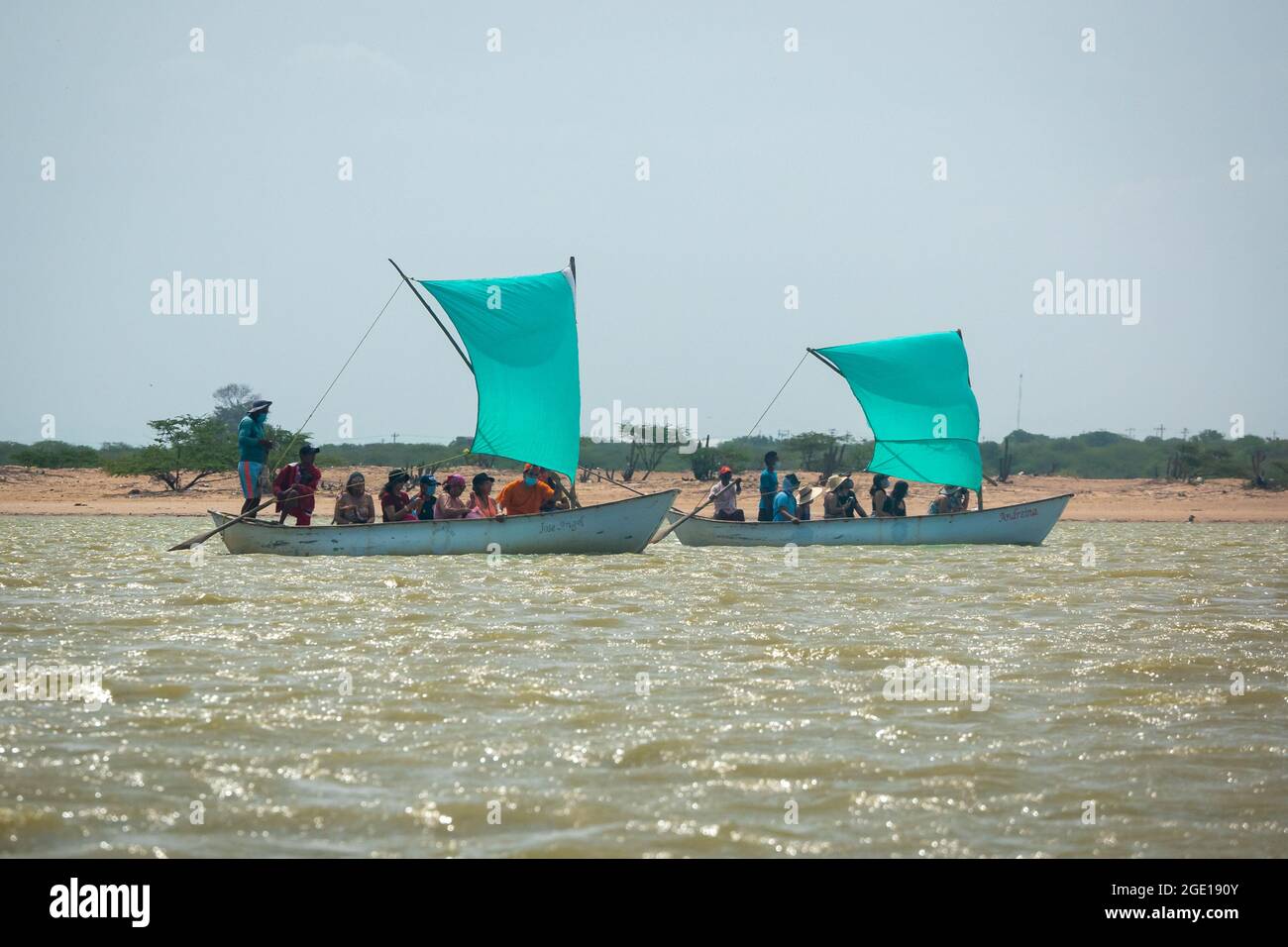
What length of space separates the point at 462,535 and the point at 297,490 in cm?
220

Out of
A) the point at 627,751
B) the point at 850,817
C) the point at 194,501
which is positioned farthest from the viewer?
the point at 194,501

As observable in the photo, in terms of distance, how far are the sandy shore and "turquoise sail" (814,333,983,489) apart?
961 centimetres

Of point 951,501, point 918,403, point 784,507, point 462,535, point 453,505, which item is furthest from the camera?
point 918,403

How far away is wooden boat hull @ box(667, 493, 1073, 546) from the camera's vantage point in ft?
56.3

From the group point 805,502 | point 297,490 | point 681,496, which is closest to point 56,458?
point 681,496

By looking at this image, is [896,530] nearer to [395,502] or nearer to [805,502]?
[805,502]

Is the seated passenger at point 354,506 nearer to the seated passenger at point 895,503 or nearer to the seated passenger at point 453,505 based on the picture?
the seated passenger at point 453,505

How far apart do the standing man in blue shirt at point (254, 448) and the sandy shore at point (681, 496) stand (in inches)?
494

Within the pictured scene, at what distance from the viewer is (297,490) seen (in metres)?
15.5

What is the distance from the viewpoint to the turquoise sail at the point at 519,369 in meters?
16.2

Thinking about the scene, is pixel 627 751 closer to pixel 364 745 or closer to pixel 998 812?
pixel 364 745

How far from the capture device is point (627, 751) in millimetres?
5555
